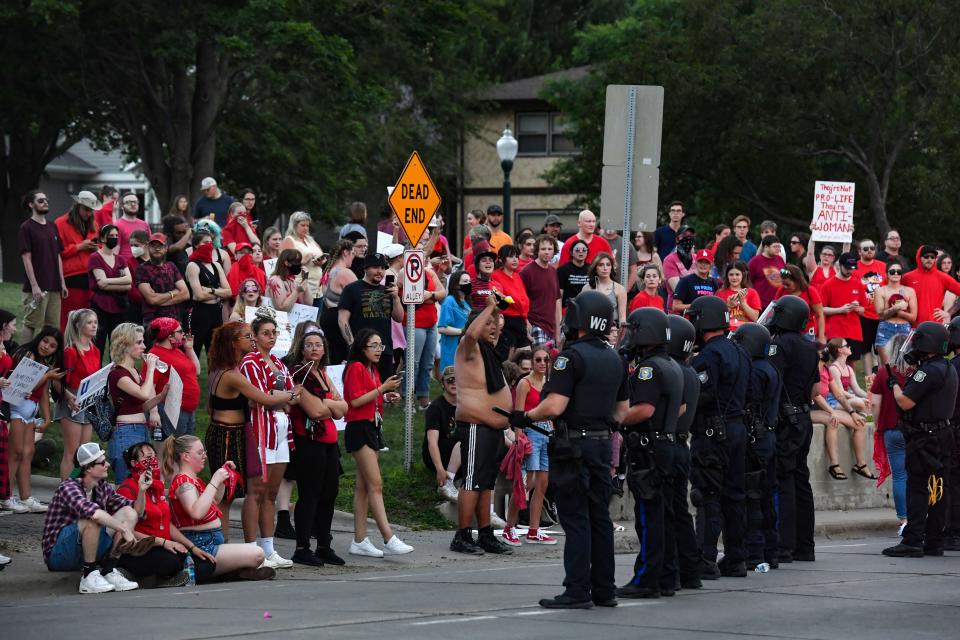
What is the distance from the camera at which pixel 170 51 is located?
29.2 metres

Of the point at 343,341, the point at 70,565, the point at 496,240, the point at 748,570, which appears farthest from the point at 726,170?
the point at 70,565

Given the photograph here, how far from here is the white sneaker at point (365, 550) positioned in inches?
493

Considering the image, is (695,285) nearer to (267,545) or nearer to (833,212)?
(833,212)

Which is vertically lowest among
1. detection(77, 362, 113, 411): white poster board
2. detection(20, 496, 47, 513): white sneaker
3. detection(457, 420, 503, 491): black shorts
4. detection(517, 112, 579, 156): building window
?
detection(20, 496, 47, 513): white sneaker

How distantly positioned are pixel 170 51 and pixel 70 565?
19720 mm

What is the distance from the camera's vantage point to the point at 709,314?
11672 mm

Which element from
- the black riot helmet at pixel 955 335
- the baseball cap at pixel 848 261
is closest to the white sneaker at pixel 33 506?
the black riot helmet at pixel 955 335

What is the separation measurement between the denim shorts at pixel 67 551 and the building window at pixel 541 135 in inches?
1627

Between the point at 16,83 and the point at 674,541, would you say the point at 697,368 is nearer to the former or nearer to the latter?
the point at 674,541

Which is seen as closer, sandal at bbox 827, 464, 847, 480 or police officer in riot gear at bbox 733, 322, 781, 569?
police officer in riot gear at bbox 733, 322, 781, 569

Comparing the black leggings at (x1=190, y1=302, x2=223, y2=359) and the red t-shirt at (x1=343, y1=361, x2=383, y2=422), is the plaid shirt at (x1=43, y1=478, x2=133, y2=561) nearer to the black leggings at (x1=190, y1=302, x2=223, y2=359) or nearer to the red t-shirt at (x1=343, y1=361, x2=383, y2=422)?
the red t-shirt at (x1=343, y1=361, x2=383, y2=422)

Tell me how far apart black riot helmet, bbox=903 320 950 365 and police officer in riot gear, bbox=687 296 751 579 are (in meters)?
2.49

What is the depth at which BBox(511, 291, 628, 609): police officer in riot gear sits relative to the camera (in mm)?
10055

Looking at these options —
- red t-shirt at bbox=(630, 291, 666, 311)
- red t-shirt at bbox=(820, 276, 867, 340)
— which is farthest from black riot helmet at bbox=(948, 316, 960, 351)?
red t-shirt at bbox=(820, 276, 867, 340)
